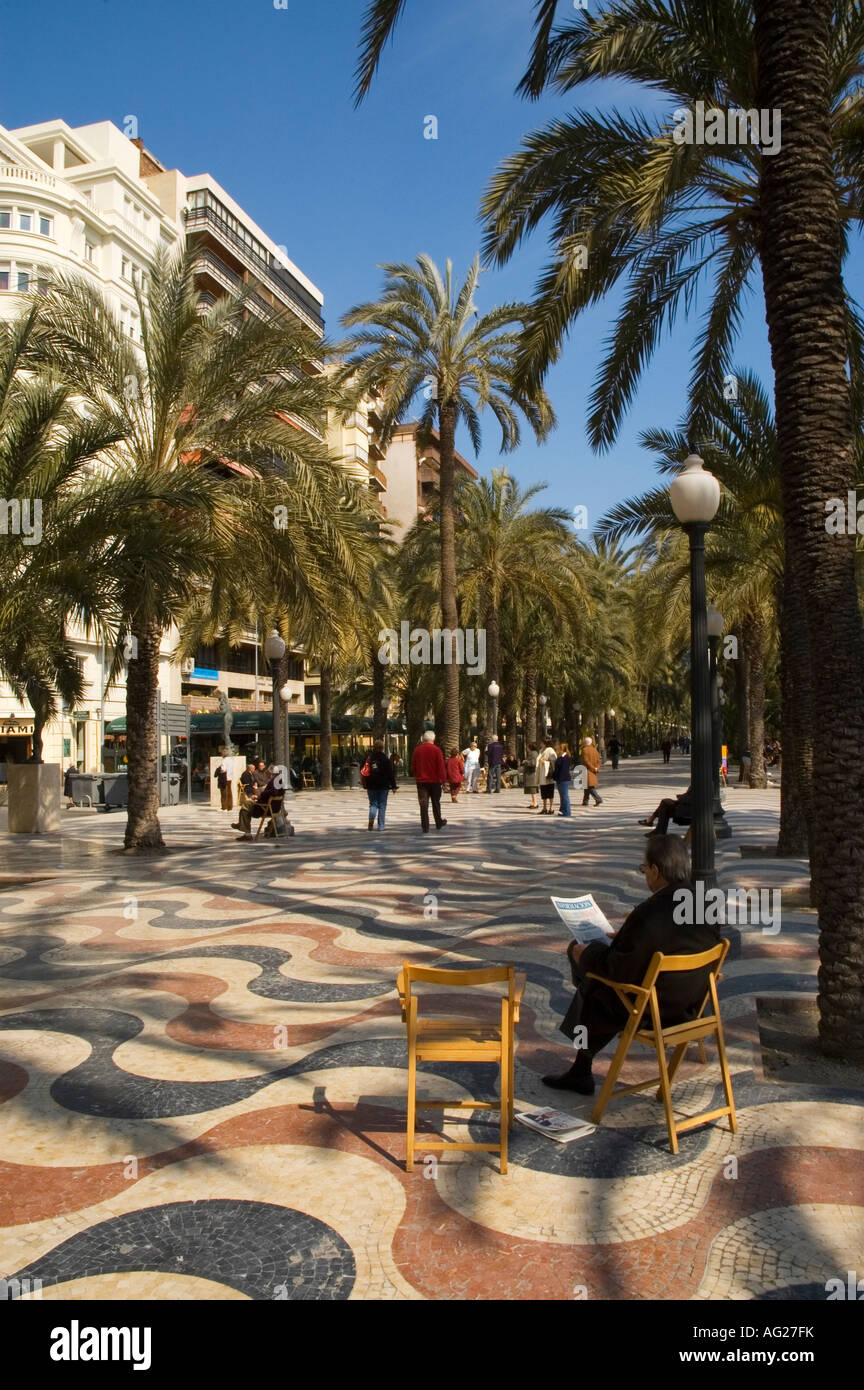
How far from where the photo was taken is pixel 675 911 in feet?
13.5

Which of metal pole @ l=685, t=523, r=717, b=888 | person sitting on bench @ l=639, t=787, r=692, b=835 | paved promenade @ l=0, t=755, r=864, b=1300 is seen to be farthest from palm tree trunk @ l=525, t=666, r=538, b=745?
metal pole @ l=685, t=523, r=717, b=888

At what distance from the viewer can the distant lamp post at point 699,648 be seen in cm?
654

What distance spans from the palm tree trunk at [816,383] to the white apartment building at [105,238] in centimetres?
2506

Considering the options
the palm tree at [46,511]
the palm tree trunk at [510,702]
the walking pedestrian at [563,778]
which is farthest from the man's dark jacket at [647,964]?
the palm tree trunk at [510,702]

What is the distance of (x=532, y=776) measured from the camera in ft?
82.0

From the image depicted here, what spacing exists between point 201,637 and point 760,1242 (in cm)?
2263

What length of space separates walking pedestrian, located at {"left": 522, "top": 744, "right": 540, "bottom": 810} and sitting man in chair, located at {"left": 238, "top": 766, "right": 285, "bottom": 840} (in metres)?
7.10

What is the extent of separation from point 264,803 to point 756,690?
16.5m

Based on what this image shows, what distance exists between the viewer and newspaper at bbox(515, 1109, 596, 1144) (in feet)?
12.8

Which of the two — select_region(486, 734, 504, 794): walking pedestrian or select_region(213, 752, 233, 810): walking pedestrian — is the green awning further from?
select_region(486, 734, 504, 794): walking pedestrian

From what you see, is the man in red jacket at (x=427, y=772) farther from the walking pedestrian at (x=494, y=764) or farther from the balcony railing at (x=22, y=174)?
the balcony railing at (x=22, y=174)

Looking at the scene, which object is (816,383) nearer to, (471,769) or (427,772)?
(427,772)

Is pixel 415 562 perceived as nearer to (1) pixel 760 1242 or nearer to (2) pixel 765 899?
(2) pixel 765 899

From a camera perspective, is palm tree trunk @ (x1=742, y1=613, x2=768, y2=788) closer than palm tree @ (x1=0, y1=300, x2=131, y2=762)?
No
